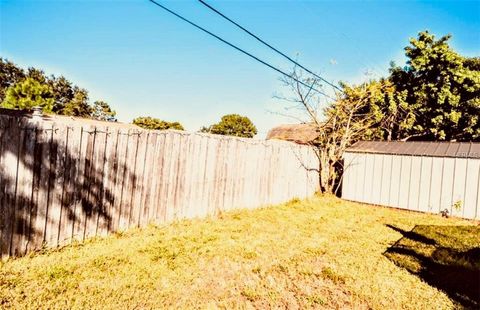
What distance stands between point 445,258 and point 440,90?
11.0 metres

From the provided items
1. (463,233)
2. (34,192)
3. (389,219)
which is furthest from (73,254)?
(463,233)

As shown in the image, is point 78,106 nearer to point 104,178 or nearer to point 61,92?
point 61,92

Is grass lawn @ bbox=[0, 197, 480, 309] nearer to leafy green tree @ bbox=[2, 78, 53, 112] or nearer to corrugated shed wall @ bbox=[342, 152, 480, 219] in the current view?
corrugated shed wall @ bbox=[342, 152, 480, 219]

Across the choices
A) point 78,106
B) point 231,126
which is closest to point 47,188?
point 78,106

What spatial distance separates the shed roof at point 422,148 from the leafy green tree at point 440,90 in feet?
11.3

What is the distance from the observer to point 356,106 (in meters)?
12.9

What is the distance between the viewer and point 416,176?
1086 centimetres

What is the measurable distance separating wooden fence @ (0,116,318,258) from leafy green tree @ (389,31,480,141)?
34.1 feet

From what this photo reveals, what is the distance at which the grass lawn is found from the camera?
351cm

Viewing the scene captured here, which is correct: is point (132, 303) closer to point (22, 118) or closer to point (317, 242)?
point (22, 118)

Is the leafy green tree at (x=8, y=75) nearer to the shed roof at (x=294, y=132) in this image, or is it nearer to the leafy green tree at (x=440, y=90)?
the shed roof at (x=294, y=132)

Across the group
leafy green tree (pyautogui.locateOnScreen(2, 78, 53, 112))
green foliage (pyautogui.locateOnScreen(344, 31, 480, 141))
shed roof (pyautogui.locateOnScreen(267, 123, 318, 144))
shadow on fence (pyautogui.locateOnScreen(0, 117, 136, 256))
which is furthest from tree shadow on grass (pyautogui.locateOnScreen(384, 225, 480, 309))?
leafy green tree (pyautogui.locateOnScreen(2, 78, 53, 112))

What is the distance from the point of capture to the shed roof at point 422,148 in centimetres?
1020

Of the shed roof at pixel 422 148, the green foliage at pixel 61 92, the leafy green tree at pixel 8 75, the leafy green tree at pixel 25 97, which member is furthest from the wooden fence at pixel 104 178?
the leafy green tree at pixel 8 75
